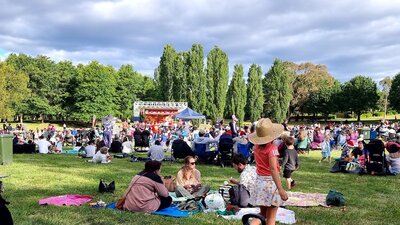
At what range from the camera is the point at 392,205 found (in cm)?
795

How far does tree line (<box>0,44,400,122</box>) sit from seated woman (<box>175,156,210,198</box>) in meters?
52.2

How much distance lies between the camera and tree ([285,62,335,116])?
7794 centimetres

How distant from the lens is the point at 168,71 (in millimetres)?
64625

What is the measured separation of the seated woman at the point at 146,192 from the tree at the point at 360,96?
69.7 meters

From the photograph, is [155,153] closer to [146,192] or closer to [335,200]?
[146,192]

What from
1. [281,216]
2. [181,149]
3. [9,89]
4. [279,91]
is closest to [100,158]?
[181,149]

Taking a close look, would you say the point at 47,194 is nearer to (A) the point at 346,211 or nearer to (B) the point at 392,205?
(A) the point at 346,211

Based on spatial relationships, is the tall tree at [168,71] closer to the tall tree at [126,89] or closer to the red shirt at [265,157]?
the tall tree at [126,89]

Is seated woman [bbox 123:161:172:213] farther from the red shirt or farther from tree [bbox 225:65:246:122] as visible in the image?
tree [bbox 225:65:246:122]

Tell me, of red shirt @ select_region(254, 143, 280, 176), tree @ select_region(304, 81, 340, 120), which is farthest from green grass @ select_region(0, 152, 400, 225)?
tree @ select_region(304, 81, 340, 120)

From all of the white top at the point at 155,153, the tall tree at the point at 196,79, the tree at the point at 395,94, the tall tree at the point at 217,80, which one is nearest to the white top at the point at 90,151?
the white top at the point at 155,153

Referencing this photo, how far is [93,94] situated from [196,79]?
17463 millimetres

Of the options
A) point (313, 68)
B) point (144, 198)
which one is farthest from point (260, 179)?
point (313, 68)

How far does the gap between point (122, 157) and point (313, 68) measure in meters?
67.5
